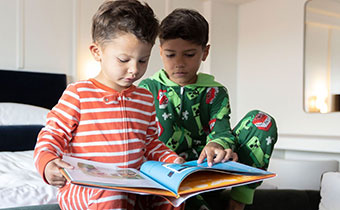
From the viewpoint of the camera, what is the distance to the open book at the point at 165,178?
2.28ft

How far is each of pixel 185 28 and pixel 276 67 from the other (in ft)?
12.1

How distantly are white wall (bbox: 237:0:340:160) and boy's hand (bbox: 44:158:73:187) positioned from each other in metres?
3.57

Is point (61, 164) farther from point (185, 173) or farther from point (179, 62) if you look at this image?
point (179, 62)

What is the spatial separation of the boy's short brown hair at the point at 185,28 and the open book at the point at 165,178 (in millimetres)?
536

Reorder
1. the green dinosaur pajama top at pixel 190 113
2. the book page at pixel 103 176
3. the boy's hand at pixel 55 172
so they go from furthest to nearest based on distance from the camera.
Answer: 1. the green dinosaur pajama top at pixel 190 113
2. the boy's hand at pixel 55 172
3. the book page at pixel 103 176

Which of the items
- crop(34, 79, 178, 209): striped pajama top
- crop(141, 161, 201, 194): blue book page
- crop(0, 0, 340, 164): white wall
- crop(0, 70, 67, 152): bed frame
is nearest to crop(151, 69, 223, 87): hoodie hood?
crop(34, 79, 178, 209): striped pajama top

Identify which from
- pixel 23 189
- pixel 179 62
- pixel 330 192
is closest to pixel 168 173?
pixel 179 62

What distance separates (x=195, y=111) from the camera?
4.51 feet

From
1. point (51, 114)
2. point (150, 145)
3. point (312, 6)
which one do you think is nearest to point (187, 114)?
point (150, 145)

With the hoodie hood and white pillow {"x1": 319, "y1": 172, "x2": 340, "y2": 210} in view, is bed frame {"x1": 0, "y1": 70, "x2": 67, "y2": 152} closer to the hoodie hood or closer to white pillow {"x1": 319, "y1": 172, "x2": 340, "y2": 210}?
the hoodie hood

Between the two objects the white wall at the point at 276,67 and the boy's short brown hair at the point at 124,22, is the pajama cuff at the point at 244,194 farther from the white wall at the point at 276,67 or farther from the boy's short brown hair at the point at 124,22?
the white wall at the point at 276,67

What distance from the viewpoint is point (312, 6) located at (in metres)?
4.22

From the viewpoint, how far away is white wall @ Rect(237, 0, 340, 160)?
→ 14.2 feet

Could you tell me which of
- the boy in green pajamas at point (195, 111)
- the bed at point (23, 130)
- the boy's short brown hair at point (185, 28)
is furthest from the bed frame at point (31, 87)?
the boy's short brown hair at point (185, 28)
